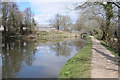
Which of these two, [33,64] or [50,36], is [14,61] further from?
[50,36]

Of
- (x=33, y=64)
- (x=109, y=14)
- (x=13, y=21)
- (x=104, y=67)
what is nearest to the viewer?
(x=104, y=67)

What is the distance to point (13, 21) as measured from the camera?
87.2 feet

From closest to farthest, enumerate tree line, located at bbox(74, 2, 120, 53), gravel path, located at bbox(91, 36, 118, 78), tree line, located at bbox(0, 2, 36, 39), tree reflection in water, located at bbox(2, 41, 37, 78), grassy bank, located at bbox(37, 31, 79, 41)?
gravel path, located at bbox(91, 36, 118, 78), tree reflection in water, located at bbox(2, 41, 37, 78), tree line, located at bbox(74, 2, 120, 53), tree line, located at bbox(0, 2, 36, 39), grassy bank, located at bbox(37, 31, 79, 41)

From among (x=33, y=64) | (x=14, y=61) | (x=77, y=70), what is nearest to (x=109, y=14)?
(x=33, y=64)

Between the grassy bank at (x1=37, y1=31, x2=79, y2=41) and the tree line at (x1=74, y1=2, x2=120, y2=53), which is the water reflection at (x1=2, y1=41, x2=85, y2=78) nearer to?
the tree line at (x1=74, y1=2, x2=120, y2=53)

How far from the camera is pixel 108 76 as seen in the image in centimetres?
448

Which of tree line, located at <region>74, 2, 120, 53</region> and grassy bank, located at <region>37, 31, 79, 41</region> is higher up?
tree line, located at <region>74, 2, 120, 53</region>

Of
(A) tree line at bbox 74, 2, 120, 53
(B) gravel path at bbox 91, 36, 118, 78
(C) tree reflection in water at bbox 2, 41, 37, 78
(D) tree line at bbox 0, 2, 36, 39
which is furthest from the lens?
(D) tree line at bbox 0, 2, 36, 39

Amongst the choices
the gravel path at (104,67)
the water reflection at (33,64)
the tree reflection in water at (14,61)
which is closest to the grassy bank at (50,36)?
the tree reflection in water at (14,61)

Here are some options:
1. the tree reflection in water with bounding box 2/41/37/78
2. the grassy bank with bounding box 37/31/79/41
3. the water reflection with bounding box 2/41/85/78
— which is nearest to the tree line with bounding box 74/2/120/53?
the water reflection with bounding box 2/41/85/78

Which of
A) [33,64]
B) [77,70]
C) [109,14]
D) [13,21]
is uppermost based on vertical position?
[13,21]

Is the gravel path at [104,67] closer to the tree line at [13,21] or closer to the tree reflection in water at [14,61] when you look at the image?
the tree reflection in water at [14,61]

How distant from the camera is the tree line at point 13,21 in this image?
24.1 meters

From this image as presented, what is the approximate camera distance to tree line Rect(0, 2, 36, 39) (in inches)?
950
